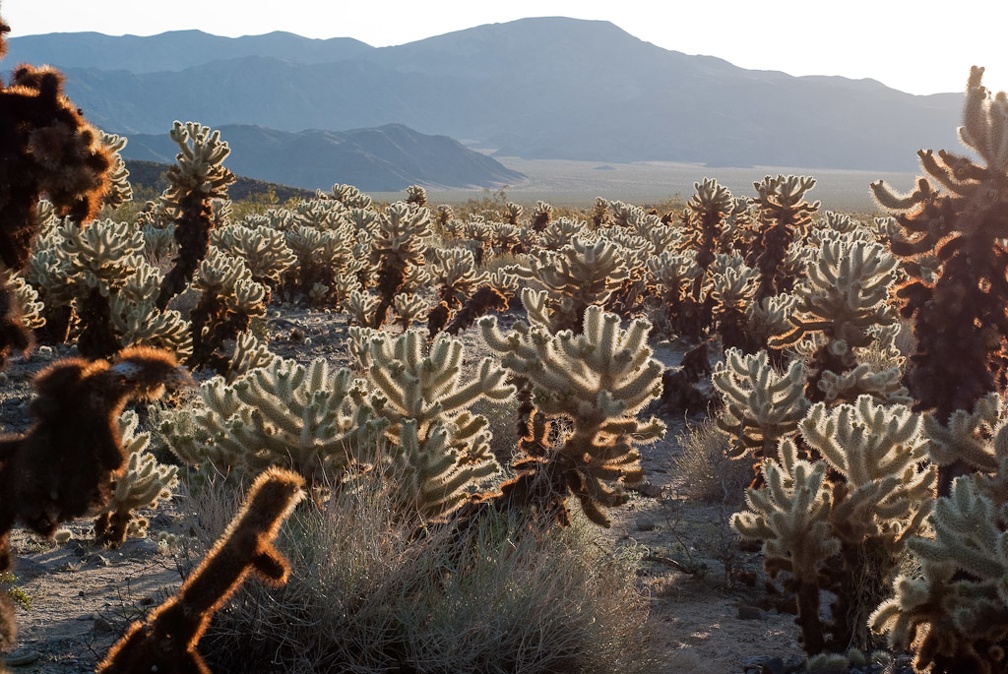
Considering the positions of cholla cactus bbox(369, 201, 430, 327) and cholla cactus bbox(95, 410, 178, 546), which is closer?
cholla cactus bbox(95, 410, 178, 546)

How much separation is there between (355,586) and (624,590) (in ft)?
4.30

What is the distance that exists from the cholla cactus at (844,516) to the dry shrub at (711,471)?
2.34m

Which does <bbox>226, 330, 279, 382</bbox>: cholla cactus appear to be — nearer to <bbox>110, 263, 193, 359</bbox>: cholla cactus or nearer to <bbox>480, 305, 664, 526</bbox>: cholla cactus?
<bbox>110, 263, 193, 359</bbox>: cholla cactus

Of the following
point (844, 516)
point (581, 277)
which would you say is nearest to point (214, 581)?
point (844, 516)

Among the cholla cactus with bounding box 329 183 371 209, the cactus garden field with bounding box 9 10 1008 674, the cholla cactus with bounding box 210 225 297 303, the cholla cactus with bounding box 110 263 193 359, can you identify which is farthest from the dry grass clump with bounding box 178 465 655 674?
the cholla cactus with bounding box 329 183 371 209

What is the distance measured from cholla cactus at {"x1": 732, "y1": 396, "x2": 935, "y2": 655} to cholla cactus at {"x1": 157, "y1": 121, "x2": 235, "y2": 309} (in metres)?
6.69

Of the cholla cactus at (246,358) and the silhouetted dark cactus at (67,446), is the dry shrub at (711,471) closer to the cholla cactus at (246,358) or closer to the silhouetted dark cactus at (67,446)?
the cholla cactus at (246,358)

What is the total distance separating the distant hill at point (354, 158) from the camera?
156 meters

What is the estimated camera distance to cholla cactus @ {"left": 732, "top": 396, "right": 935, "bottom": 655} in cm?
461

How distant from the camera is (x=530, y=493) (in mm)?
5062

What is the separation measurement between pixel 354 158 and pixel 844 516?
159264mm

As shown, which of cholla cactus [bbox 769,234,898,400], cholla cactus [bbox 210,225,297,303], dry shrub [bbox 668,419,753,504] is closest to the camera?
cholla cactus [bbox 769,234,898,400]

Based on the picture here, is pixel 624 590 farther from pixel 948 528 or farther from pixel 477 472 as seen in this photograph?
pixel 948 528

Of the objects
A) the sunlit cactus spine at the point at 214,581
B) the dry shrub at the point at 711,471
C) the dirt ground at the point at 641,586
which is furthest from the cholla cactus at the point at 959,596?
the dry shrub at the point at 711,471
